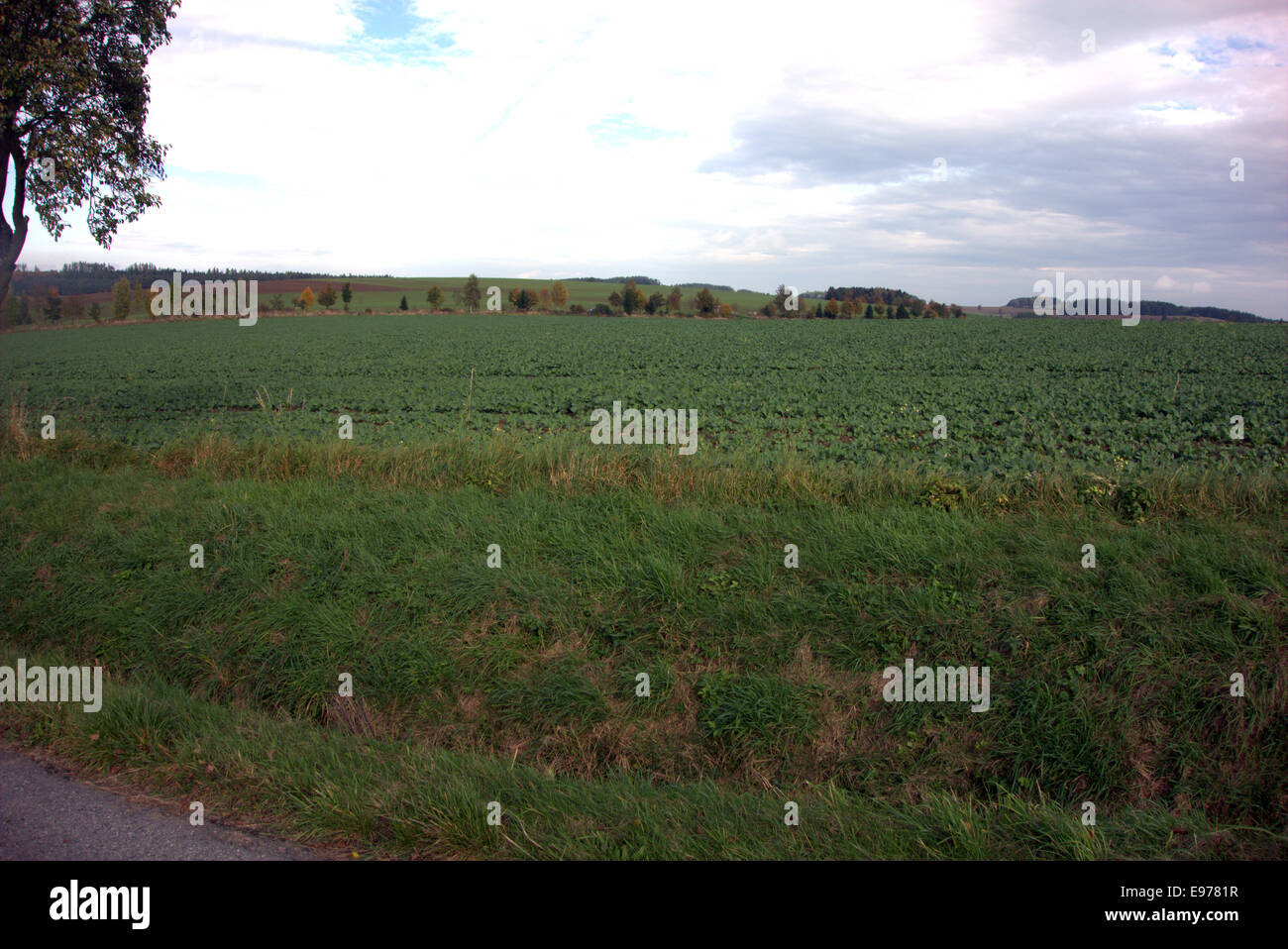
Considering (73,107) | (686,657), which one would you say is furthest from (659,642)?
(73,107)

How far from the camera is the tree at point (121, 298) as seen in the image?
72562mm

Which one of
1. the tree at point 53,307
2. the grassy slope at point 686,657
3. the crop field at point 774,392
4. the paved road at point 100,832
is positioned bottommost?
the paved road at point 100,832

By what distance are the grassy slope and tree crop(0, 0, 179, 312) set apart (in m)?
5.80

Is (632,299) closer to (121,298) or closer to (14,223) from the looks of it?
(121,298)

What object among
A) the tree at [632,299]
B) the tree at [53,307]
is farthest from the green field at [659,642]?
the tree at [632,299]

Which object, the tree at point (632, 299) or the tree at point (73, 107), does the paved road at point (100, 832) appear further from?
the tree at point (632, 299)

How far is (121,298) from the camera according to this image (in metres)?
73.2

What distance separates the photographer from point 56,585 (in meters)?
7.66

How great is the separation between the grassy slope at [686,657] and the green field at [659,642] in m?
0.03

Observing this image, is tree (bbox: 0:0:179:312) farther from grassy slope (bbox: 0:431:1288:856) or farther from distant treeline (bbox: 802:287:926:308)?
distant treeline (bbox: 802:287:926:308)

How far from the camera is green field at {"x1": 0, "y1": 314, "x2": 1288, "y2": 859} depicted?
4145mm

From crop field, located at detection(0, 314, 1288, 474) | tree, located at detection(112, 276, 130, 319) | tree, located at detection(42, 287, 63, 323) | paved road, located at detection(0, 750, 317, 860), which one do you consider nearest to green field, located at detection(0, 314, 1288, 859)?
paved road, located at detection(0, 750, 317, 860)

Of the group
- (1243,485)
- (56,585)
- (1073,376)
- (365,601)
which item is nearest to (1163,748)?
(1243,485)

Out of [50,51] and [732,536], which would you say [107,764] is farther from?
[50,51]
